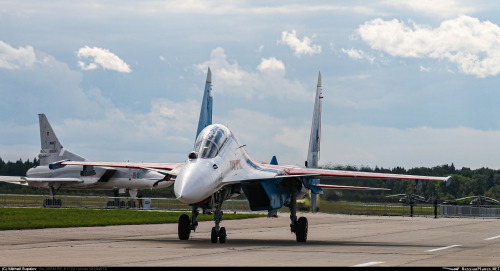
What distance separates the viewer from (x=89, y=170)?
2265 inches

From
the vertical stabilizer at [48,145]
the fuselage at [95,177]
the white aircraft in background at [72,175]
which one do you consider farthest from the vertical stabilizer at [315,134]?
the vertical stabilizer at [48,145]

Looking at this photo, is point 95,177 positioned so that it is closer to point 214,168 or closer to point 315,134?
point 315,134

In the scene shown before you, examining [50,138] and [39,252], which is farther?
[50,138]

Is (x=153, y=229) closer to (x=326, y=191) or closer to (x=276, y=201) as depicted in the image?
(x=276, y=201)

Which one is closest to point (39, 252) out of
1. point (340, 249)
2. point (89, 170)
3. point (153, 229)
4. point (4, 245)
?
point (4, 245)

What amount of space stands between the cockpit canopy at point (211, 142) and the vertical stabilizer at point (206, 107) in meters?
4.77

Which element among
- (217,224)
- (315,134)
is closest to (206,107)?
(315,134)

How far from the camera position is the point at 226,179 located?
18.7m

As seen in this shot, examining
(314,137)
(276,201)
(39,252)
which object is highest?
(314,137)

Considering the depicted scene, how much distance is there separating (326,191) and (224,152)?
18.6 m

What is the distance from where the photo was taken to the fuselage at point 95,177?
2286 inches

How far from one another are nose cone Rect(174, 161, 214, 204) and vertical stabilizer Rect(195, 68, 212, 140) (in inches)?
254

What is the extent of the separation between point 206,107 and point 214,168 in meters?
6.73

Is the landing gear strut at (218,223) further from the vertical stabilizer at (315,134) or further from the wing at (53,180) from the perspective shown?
the wing at (53,180)
